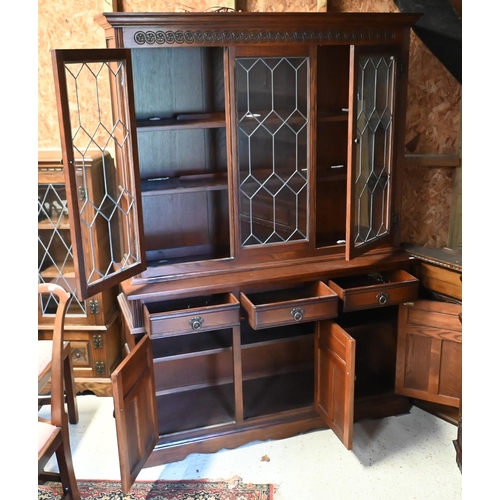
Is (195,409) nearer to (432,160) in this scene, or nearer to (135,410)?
(135,410)

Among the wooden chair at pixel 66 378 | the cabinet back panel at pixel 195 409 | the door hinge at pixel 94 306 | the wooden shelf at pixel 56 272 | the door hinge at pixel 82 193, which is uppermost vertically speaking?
the door hinge at pixel 82 193

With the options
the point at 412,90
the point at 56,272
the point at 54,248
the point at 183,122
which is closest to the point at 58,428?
the point at 56,272

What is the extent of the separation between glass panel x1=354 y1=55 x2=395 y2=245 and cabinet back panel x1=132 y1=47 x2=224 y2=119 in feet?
2.11

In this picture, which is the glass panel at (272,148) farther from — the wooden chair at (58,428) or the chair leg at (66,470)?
the chair leg at (66,470)

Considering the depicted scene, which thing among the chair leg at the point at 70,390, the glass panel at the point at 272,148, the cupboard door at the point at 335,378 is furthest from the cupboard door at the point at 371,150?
the chair leg at the point at 70,390

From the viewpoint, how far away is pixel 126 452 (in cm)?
185

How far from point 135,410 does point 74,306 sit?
0.90 m

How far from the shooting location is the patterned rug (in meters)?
2.08

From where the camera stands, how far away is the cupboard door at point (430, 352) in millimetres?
2309

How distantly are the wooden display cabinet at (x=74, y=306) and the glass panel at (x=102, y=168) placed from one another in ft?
0.19

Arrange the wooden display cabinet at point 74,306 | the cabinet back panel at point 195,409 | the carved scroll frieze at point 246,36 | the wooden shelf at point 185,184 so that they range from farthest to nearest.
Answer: the wooden display cabinet at point 74,306, the cabinet back panel at point 195,409, the wooden shelf at point 185,184, the carved scroll frieze at point 246,36

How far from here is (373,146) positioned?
90.3 inches
